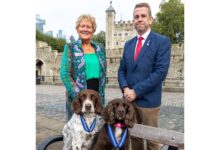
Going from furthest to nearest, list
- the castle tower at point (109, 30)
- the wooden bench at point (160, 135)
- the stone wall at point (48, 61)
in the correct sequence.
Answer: the castle tower at point (109, 30)
the stone wall at point (48, 61)
the wooden bench at point (160, 135)

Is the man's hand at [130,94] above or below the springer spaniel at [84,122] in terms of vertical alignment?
above

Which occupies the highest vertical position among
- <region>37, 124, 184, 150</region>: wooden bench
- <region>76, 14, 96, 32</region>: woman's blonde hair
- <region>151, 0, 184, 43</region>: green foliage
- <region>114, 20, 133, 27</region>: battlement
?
<region>114, 20, 133, 27</region>: battlement

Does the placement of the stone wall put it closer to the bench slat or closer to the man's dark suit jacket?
the man's dark suit jacket

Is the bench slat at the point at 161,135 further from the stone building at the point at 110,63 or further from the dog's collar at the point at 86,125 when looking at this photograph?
the stone building at the point at 110,63

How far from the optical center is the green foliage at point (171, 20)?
30.9m

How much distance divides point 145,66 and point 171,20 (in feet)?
98.2

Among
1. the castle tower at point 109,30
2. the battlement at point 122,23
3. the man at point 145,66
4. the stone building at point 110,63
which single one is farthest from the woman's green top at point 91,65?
the battlement at point 122,23

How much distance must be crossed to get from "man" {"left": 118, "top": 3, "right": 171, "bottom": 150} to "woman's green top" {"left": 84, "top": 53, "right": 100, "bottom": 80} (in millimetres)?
252

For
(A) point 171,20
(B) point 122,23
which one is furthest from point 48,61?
(B) point 122,23

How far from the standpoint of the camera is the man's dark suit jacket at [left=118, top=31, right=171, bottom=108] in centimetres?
246

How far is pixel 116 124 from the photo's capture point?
2197 mm

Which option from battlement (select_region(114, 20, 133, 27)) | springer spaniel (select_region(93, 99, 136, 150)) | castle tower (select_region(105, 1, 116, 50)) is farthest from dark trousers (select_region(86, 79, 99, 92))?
battlement (select_region(114, 20, 133, 27))
